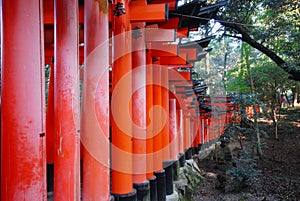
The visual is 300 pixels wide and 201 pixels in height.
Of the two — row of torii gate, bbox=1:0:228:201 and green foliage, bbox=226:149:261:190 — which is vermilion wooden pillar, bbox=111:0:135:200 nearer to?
row of torii gate, bbox=1:0:228:201

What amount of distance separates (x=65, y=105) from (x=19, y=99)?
669 mm

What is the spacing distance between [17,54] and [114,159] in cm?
230

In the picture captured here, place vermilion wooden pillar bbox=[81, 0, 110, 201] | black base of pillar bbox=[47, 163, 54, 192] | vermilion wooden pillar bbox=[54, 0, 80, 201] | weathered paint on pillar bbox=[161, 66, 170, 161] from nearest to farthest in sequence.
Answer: vermilion wooden pillar bbox=[54, 0, 80, 201] < vermilion wooden pillar bbox=[81, 0, 110, 201] < black base of pillar bbox=[47, 163, 54, 192] < weathered paint on pillar bbox=[161, 66, 170, 161]

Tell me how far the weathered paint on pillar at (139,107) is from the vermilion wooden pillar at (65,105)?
6.21 feet

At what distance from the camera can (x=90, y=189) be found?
111 inches

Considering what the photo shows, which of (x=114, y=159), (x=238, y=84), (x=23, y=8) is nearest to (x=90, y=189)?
(x=114, y=159)

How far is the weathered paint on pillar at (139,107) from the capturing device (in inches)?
169

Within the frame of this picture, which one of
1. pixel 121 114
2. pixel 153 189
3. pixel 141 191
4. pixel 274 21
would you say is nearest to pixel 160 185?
pixel 153 189

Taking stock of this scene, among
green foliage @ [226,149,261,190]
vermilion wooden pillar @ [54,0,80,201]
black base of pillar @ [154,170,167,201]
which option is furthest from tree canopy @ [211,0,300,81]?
vermilion wooden pillar @ [54,0,80,201]

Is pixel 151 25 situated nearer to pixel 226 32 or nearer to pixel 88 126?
pixel 88 126

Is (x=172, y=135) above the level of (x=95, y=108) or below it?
below

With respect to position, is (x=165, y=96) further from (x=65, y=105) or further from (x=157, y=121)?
(x=65, y=105)

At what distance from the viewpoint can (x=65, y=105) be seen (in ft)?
7.73

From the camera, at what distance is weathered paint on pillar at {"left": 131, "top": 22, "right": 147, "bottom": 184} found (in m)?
4.30
